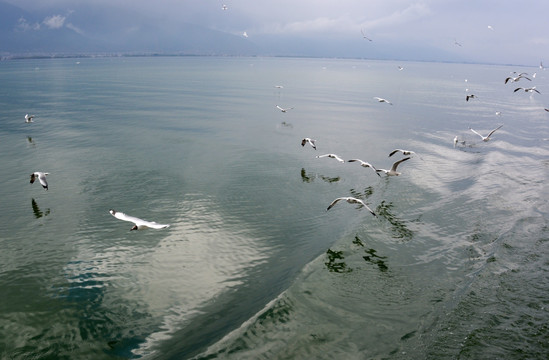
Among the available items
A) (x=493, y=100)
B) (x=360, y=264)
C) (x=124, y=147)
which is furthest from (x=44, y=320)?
(x=493, y=100)

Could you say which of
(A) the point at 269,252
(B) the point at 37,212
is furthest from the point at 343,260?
(B) the point at 37,212

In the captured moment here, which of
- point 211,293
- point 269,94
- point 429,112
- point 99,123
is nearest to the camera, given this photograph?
point 211,293

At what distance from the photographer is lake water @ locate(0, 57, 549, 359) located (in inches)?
428

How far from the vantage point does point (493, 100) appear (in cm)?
7450

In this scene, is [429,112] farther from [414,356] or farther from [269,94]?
[414,356]

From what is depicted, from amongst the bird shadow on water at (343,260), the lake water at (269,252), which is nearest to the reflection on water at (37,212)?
the lake water at (269,252)

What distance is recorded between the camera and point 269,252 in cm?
1588

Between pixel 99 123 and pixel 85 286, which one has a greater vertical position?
pixel 99 123

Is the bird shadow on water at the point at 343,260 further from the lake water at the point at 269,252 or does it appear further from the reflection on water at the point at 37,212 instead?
the reflection on water at the point at 37,212

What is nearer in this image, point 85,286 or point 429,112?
point 85,286

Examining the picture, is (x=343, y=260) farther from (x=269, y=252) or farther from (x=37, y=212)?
(x=37, y=212)

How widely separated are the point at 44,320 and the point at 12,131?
34.2 metres

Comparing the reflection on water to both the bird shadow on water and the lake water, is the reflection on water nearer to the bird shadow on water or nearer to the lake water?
the lake water

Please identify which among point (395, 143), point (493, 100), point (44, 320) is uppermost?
point (493, 100)
